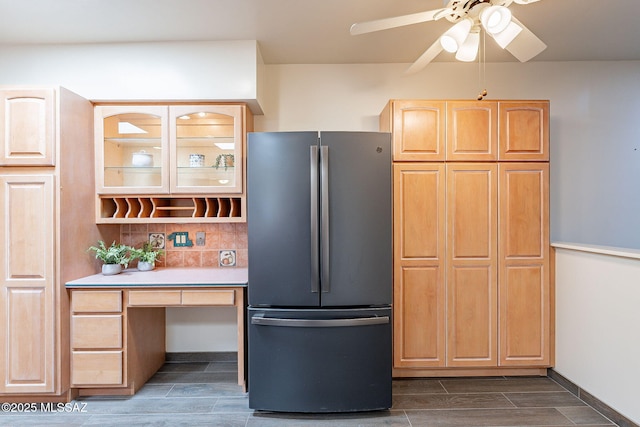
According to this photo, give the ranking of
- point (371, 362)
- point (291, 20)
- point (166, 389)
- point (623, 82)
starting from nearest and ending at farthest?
point (371, 362), point (291, 20), point (166, 389), point (623, 82)

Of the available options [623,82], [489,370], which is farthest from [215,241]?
[623,82]

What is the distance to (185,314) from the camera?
294 centimetres

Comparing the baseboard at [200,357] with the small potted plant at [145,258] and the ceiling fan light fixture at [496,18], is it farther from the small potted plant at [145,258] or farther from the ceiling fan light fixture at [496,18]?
the ceiling fan light fixture at [496,18]

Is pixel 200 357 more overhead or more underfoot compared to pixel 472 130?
more underfoot

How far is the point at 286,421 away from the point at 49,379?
156 centimetres

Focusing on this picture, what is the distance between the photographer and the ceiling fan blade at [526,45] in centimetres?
163

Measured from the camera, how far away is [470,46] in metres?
1.82

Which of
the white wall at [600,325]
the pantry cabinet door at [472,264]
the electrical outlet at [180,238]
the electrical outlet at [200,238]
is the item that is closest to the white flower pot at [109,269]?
the electrical outlet at [180,238]

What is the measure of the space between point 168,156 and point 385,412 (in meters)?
2.38

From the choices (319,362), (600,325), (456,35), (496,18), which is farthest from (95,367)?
(600,325)

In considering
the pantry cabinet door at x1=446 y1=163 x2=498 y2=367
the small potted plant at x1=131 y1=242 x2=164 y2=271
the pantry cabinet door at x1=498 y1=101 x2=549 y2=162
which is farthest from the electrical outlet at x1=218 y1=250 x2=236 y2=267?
the pantry cabinet door at x1=498 y1=101 x2=549 y2=162

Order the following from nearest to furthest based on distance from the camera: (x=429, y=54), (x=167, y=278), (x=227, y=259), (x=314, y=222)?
(x=429, y=54) < (x=314, y=222) < (x=167, y=278) < (x=227, y=259)

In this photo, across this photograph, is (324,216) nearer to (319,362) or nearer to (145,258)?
(319,362)

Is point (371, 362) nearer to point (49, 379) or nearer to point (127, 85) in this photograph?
point (49, 379)
